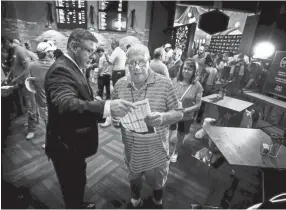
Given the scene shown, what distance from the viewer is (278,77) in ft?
11.5

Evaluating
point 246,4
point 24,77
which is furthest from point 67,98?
point 246,4

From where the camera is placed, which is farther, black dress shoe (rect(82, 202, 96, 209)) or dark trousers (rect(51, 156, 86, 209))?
black dress shoe (rect(82, 202, 96, 209))

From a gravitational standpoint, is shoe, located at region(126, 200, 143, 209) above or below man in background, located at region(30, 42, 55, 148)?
below

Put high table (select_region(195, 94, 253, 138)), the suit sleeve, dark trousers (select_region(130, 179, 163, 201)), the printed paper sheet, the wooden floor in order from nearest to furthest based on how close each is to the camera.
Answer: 1. the suit sleeve
2. the printed paper sheet
3. dark trousers (select_region(130, 179, 163, 201))
4. the wooden floor
5. high table (select_region(195, 94, 253, 138))

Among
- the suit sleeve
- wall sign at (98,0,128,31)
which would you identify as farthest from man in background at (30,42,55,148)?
wall sign at (98,0,128,31)

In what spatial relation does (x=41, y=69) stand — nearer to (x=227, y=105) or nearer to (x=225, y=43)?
(x=227, y=105)

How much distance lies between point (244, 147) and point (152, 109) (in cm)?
121

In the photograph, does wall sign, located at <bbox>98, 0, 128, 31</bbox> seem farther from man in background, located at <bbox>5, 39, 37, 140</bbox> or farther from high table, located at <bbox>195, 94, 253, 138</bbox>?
high table, located at <bbox>195, 94, 253, 138</bbox>

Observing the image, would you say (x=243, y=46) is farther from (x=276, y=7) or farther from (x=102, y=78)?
(x=102, y=78)

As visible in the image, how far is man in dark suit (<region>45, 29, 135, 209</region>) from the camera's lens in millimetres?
1143

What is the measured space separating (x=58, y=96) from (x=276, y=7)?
29.5ft

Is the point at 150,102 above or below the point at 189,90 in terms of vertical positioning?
above

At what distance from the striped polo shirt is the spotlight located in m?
7.50

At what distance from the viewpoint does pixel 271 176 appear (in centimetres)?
163
